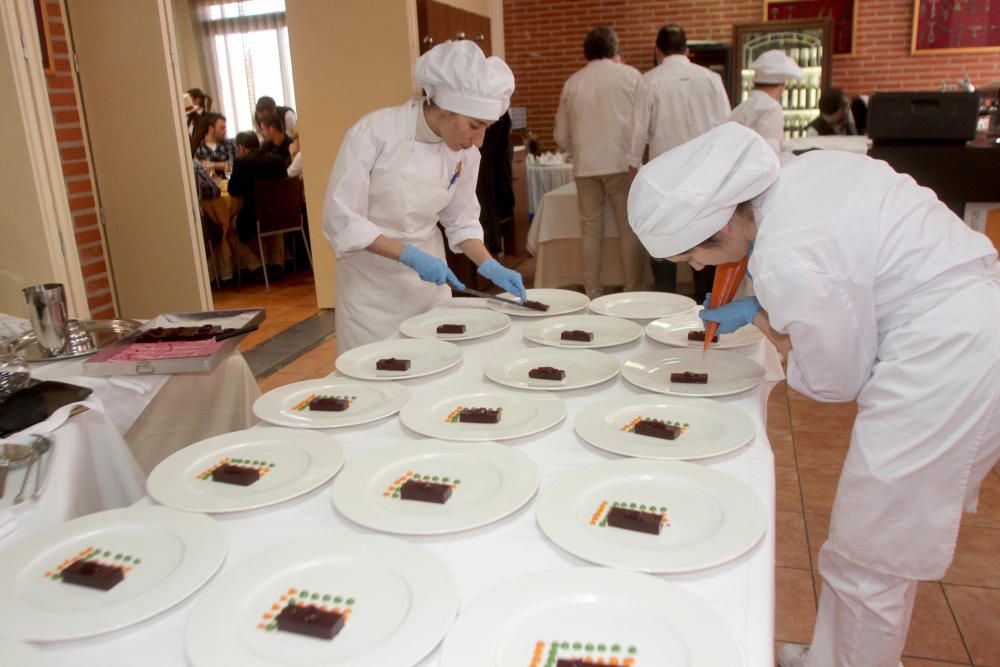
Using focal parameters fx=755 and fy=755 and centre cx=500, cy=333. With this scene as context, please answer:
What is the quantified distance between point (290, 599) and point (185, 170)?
280cm

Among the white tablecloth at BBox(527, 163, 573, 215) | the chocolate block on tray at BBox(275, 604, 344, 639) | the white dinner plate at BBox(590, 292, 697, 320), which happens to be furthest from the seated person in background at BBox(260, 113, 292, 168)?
the chocolate block on tray at BBox(275, 604, 344, 639)

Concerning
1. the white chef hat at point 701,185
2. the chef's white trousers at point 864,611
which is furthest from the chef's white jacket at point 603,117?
the chef's white trousers at point 864,611

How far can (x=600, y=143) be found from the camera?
176 inches

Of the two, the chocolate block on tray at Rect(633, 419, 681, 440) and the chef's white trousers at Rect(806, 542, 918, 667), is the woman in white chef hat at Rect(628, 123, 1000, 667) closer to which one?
the chef's white trousers at Rect(806, 542, 918, 667)

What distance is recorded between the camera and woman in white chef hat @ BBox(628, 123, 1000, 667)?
47.4 inches

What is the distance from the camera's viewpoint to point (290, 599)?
2.71 ft

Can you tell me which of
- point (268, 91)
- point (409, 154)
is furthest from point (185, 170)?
point (268, 91)

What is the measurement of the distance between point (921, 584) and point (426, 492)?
1.66m

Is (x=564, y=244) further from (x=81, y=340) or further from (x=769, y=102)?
(x=81, y=340)

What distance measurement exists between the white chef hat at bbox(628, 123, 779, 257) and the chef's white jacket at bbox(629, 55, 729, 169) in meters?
3.15

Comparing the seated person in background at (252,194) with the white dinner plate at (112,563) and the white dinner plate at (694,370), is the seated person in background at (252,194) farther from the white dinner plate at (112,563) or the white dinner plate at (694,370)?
the white dinner plate at (112,563)

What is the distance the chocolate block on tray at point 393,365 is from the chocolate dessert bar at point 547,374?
0.87 ft

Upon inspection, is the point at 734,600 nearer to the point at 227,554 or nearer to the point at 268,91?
the point at 227,554

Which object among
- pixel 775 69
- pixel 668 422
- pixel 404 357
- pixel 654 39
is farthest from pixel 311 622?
pixel 654 39
